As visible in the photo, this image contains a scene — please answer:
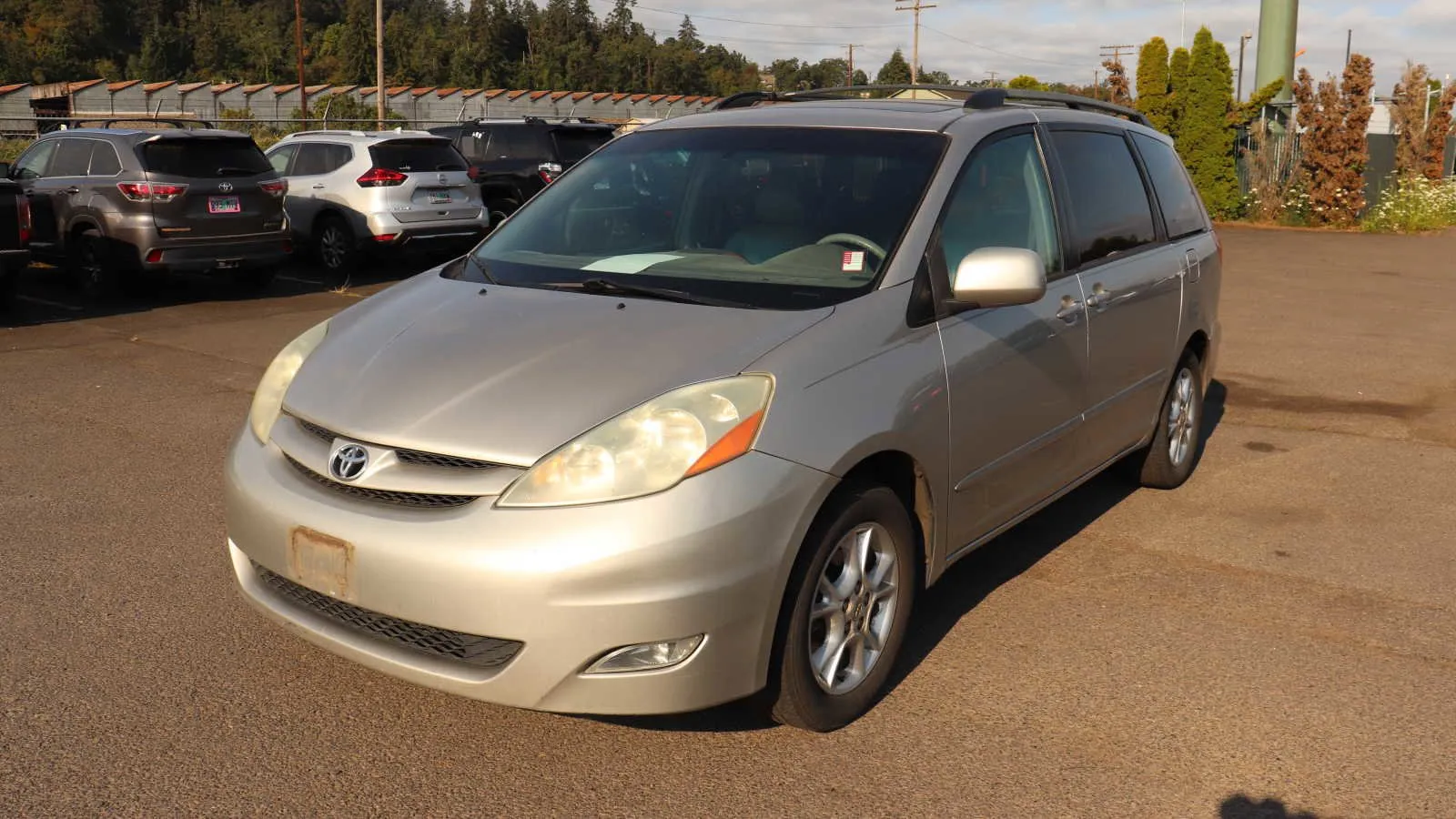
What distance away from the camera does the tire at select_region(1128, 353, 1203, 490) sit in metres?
6.07

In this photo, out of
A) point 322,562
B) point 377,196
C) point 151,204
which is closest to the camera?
point 322,562

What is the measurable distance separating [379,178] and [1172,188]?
10.9 metres

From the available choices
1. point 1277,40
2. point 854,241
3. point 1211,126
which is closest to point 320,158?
point 854,241

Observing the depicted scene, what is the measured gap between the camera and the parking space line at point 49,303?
12688mm

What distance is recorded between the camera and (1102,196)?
5355 mm

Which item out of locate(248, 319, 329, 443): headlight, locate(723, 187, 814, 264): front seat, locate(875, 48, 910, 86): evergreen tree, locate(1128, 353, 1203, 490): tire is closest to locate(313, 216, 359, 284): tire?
locate(1128, 353, 1203, 490): tire

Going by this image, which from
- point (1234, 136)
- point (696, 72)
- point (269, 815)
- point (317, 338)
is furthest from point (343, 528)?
point (696, 72)

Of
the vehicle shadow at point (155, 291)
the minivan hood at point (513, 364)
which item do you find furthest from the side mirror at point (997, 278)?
the vehicle shadow at point (155, 291)

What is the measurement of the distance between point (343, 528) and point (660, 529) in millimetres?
837

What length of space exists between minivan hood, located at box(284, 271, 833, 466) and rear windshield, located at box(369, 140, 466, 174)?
11.7 meters

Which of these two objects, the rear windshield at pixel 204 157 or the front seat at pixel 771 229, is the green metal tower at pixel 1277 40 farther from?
the front seat at pixel 771 229

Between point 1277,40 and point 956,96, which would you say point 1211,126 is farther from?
point 956,96

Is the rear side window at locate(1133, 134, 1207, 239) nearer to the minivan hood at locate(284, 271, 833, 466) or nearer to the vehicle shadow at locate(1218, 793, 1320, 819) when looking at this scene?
the minivan hood at locate(284, 271, 833, 466)

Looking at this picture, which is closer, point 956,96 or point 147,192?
point 956,96
